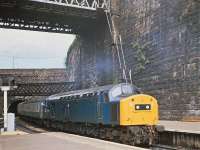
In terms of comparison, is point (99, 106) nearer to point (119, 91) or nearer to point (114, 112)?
point (119, 91)

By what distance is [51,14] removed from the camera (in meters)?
37.5

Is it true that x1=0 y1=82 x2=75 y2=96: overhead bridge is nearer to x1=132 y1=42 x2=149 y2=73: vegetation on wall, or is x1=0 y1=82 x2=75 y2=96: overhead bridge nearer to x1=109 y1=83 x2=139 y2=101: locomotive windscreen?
x1=132 y1=42 x2=149 y2=73: vegetation on wall

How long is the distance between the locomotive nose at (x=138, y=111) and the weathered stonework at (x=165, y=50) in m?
6.29

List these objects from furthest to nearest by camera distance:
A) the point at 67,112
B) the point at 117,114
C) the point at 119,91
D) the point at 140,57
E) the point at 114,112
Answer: the point at 140,57
the point at 67,112
the point at 119,91
the point at 114,112
the point at 117,114

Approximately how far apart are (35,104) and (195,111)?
15.7m

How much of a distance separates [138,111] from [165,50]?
10.6 m

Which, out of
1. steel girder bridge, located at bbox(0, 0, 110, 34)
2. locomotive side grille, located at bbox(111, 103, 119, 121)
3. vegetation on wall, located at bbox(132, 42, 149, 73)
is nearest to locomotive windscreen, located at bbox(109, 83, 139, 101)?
locomotive side grille, located at bbox(111, 103, 119, 121)

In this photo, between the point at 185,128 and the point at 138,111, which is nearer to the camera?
the point at 138,111

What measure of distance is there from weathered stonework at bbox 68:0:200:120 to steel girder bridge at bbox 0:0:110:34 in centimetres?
244

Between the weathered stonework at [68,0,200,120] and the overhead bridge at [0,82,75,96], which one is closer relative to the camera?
the weathered stonework at [68,0,200,120]

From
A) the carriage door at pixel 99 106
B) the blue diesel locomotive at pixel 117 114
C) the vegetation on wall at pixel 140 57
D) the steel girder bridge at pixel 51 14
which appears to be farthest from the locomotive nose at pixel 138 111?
the steel girder bridge at pixel 51 14

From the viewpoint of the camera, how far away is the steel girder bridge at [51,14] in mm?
35281

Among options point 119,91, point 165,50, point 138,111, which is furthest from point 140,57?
point 138,111

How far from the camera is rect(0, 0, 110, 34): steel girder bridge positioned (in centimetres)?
3528
